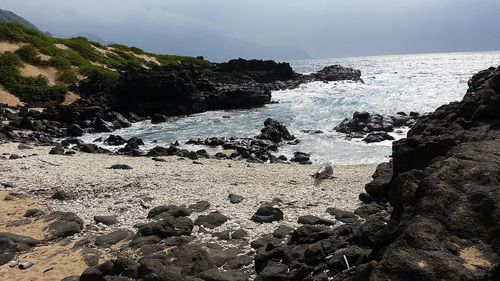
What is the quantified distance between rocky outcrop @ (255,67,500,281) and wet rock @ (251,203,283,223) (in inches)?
102

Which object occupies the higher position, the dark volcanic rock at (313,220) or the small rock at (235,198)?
the dark volcanic rock at (313,220)

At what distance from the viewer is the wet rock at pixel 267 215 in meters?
14.6

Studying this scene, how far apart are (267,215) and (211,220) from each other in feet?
6.32

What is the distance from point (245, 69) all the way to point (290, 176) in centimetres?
8388

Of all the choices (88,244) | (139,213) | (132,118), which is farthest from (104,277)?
(132,118)

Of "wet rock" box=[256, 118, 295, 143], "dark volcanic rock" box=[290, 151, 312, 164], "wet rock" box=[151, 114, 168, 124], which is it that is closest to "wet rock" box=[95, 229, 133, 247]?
"dark volcanic rock" box=[290, 151, 312, 164]

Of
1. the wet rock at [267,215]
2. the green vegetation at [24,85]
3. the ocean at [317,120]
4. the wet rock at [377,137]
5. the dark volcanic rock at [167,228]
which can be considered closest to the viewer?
the dark volcanic rock at [167,228]

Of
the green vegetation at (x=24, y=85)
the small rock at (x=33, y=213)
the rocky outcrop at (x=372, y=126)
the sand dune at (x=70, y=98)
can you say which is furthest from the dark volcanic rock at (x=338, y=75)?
the small rock at (x=33, y=213)

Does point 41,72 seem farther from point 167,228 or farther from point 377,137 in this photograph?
point 167,228

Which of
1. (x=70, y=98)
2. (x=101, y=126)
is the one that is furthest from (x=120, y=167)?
(x=70, y=98)

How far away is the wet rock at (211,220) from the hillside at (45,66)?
46276 millimetres

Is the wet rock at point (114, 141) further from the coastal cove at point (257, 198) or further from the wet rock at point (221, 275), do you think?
the wet rock at point (221, 275)

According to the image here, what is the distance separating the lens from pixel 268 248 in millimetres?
11172

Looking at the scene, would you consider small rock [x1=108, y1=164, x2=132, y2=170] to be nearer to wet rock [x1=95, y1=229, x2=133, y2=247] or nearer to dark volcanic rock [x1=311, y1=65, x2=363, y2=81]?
wet rock [x1=95, y1=229, x2=133, y2=247]
